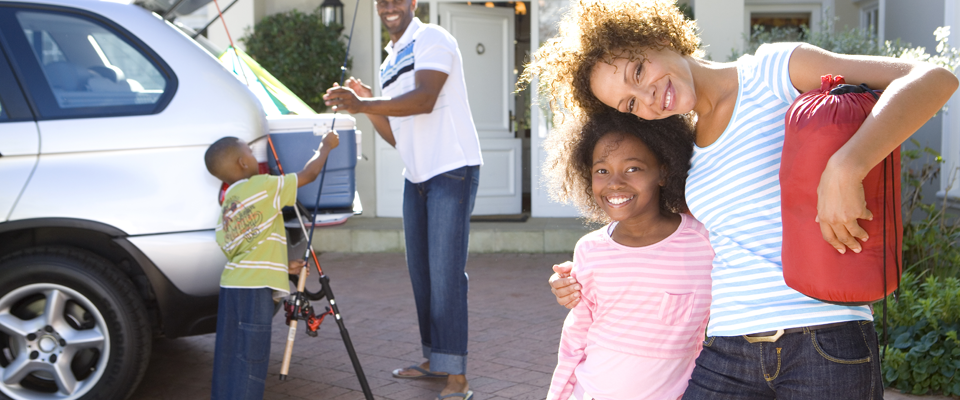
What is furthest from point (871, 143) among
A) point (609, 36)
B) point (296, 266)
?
point (296, 266)

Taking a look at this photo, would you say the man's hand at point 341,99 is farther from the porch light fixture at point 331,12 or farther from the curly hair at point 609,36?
the porch light fixture at point 331,12

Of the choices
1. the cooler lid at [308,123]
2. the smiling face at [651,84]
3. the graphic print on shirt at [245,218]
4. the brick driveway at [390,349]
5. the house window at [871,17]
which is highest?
the house window at [871,17]

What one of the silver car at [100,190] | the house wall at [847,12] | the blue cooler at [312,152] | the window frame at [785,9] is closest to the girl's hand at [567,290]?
the blue cooler at [312,152]

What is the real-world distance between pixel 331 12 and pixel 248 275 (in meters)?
5.69

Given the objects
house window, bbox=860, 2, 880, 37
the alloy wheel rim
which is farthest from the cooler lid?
house window, bbox=860, 2, 880, 37

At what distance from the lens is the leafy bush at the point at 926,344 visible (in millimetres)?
3588

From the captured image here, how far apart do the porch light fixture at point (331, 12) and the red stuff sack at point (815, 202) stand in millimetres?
7435

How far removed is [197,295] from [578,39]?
2.24m

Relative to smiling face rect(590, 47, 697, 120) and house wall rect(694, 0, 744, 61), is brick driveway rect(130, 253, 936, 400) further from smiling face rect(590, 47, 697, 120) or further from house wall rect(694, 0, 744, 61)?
house wall rect(694, 0, 744, 61)

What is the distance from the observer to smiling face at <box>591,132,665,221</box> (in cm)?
217

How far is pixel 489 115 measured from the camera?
30.3 feet

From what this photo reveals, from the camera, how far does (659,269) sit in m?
2.08

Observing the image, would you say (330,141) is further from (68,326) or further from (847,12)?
(847,12)

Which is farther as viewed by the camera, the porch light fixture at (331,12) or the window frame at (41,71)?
the porch light fixture at (331,12)
